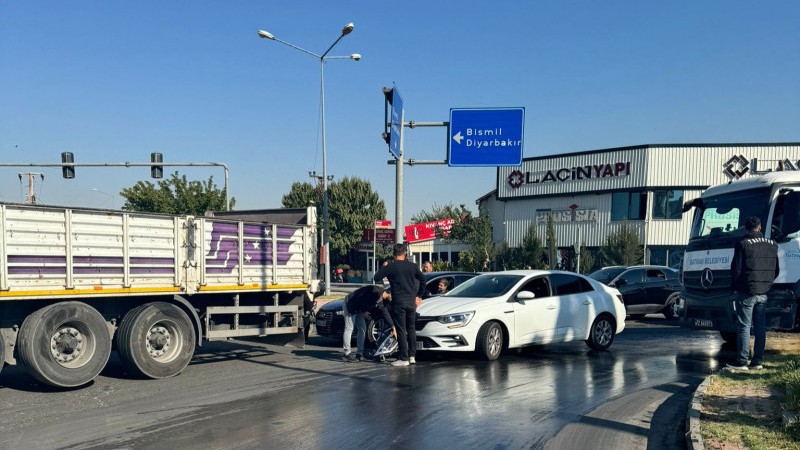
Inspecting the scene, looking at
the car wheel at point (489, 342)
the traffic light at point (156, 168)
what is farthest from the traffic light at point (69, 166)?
the car wheel at point (489, 342)

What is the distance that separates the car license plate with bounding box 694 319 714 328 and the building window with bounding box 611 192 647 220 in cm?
2840

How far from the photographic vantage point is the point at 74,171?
1078 inches

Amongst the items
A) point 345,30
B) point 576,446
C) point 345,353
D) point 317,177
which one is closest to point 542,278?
point 345,353

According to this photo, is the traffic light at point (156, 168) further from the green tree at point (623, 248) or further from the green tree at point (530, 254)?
the green tree at point (623, 248)

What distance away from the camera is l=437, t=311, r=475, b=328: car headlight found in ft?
35.4

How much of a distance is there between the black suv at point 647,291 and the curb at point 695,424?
1159 centimetres

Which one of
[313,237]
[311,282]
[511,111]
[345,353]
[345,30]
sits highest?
[345,30]

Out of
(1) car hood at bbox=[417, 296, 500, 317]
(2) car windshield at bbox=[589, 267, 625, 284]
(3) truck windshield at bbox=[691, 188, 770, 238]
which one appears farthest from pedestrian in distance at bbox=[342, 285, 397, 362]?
(2) car windshield at bbox=[589, 267, 625, 284]

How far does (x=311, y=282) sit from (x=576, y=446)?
6554mm

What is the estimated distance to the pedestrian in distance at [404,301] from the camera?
35.1ft

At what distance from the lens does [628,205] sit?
131 feet

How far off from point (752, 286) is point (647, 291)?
10313 mm

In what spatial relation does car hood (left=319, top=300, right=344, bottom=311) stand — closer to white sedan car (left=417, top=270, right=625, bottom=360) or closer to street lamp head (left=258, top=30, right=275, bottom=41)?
white sedan car (left=417, top=270, right=625, bottom=360)

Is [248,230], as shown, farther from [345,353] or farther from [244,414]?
[244,414]
